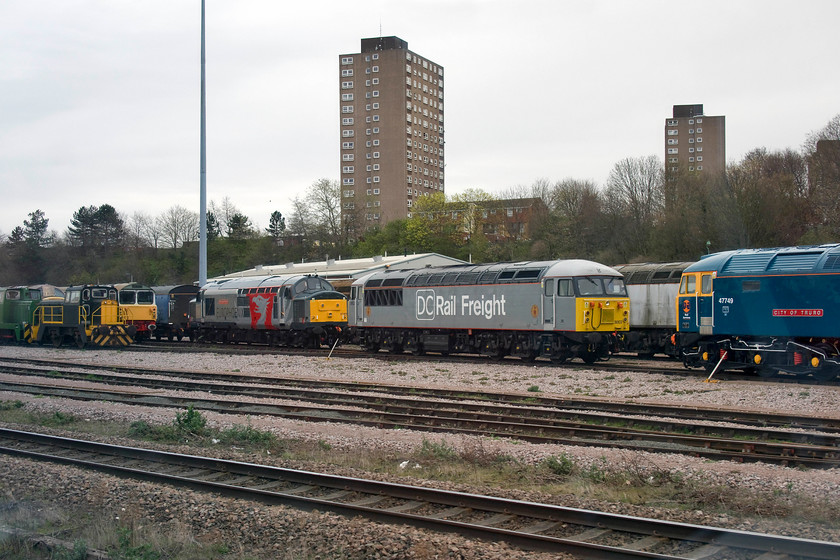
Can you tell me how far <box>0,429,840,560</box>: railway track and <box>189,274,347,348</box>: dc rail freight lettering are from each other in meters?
23.2

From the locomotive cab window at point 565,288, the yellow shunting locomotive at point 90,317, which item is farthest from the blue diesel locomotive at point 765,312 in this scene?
the yellow shunting locomotive at point 90,317

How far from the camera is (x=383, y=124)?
116 m

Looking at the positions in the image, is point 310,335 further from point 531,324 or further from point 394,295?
point 531,324

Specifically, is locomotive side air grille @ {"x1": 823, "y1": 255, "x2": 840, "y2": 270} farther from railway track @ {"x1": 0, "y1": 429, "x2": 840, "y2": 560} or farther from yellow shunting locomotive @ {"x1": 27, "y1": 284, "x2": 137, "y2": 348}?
yellow shunting locomotive @ {"x1": 27, "y1": 284, "x2": 137, "y2": 348}

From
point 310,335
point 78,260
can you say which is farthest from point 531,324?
point 78,260

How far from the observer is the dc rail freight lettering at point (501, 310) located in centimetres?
2472

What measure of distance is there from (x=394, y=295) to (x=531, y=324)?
7.92m

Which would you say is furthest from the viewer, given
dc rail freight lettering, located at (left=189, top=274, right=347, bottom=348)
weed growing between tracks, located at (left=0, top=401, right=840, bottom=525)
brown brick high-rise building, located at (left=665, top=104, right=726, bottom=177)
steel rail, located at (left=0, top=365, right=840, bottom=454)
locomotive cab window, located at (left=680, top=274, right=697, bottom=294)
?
brown brick high-rise building, located at (left=665, top=104, right=726, bottom=177)

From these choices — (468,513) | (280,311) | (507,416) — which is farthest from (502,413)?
(280,311)

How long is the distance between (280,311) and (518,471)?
26.8 m

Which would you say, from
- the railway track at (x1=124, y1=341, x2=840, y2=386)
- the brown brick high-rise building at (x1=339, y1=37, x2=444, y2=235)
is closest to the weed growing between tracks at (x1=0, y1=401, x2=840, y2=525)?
the railway track at (x1=124, y1=341, x2=840, y2=386)

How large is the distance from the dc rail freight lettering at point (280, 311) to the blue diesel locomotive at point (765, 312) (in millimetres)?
17187

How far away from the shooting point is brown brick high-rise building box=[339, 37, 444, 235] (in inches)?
4532

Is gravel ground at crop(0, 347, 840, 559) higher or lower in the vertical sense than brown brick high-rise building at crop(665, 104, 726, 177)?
lower
